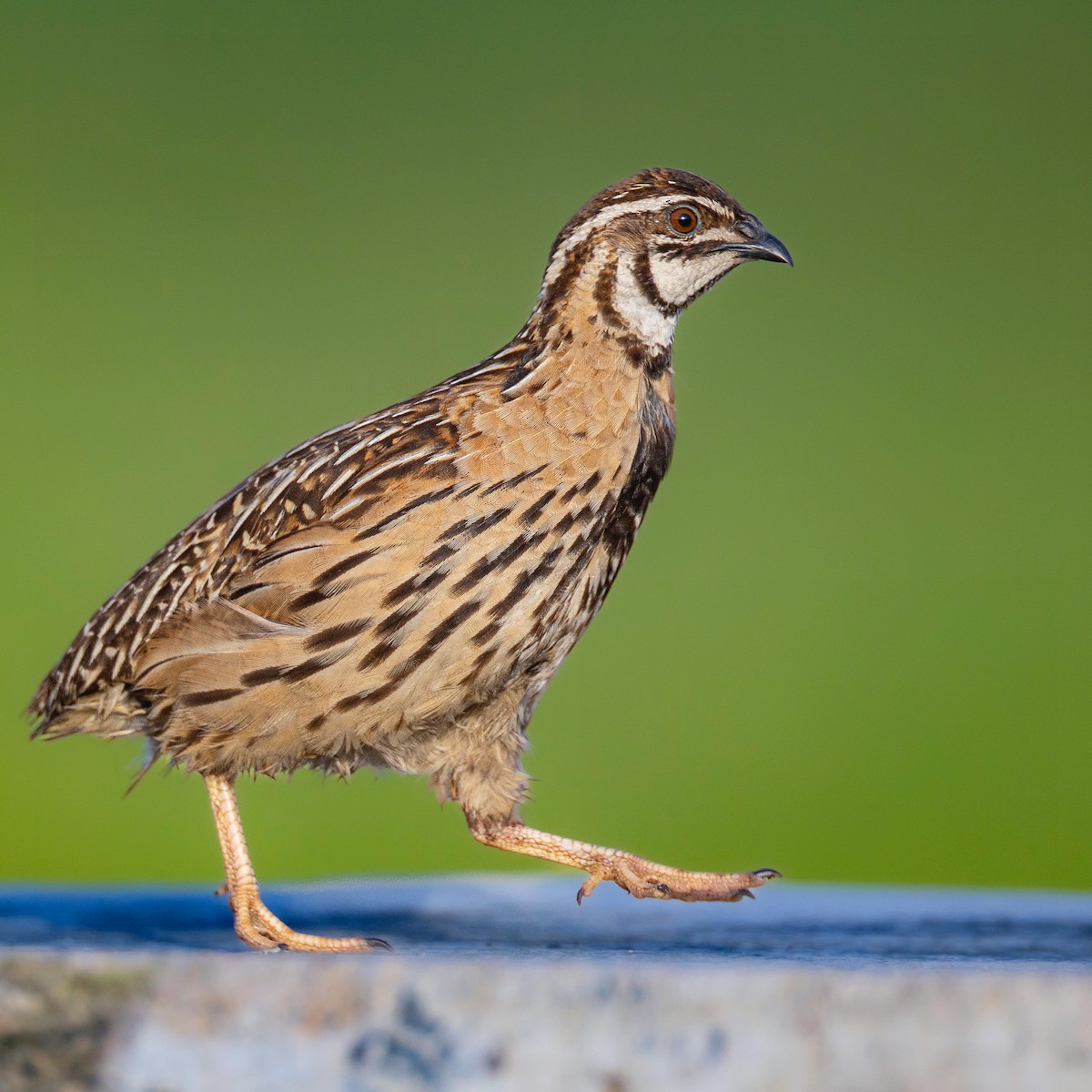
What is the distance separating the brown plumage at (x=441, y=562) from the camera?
357 cm

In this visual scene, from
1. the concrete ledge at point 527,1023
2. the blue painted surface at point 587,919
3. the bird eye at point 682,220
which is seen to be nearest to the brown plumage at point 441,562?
the bird eye at point 682,220

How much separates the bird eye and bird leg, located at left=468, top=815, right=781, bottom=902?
1.56 meters

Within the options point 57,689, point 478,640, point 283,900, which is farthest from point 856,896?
point 57,689

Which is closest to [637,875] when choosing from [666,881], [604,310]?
[666,881]

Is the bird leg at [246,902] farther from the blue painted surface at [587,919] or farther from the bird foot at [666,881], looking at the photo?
the bird foot at [666,881]

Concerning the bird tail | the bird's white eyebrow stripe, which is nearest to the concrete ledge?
the bird tail

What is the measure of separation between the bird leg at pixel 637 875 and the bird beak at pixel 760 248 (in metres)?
1.52

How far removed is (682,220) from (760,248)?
0.21m

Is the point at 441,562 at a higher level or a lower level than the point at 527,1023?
higher

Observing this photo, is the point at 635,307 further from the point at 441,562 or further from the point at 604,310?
the point at 441,562

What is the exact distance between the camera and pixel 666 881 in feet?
13.1

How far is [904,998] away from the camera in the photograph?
216 cm

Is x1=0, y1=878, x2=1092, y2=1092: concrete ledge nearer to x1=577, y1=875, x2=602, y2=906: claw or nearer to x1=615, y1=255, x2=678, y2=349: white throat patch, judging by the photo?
x1=577, y1=875, x2=602, y2=906: claw

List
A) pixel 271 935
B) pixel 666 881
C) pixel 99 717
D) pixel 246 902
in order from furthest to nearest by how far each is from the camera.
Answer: pixel 99 717 → pixel 666 881 → pixel 246 902 → pixel 271 935
